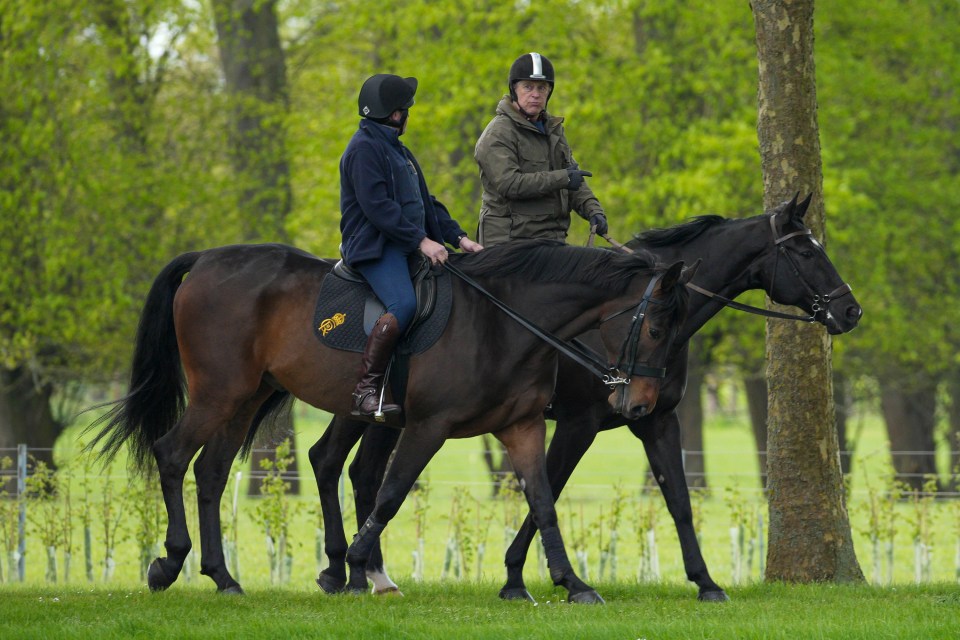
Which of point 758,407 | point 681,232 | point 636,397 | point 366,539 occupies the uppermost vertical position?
point 681,232

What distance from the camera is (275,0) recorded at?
23.1 metres

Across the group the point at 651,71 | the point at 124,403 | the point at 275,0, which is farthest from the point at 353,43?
the point at 124,403

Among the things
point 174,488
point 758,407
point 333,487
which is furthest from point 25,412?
point 174,488

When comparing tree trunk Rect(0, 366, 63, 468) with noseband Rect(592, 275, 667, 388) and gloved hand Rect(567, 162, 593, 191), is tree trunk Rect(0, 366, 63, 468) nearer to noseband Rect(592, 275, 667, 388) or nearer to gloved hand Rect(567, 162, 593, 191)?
gloved hand Rect(567, 162, 593, 191)

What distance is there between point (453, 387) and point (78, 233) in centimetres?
1377

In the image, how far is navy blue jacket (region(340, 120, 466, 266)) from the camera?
7980 millimetres

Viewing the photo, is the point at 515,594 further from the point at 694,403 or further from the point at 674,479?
the point at 694,403

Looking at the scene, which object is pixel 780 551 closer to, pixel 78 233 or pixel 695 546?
pixel 695 546

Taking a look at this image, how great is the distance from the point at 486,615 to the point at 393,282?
2029mm

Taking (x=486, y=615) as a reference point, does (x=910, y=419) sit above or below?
above

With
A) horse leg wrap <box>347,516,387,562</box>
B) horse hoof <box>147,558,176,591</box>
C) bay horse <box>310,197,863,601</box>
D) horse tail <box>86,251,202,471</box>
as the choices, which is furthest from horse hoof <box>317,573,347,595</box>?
horse tail <box>86,251,202,471</box>

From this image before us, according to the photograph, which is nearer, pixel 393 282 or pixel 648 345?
pixel 648 345

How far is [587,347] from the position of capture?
8039 millimetres

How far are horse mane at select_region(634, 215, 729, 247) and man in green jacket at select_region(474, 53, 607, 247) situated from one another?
1.09 ft
